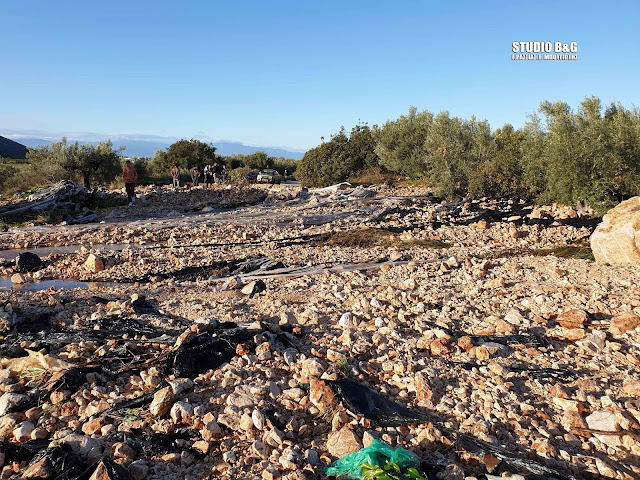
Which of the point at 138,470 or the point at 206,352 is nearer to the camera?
the point at 138,470

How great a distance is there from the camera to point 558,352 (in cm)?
450

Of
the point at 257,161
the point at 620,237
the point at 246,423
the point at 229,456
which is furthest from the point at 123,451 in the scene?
the point at 257,161

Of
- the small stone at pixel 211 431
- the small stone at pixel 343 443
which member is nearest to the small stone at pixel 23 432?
the small stone at pixel 211 431

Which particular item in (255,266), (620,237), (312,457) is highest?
(620,237)

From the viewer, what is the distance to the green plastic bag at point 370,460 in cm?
278

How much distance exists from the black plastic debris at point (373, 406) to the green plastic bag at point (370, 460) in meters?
0.44

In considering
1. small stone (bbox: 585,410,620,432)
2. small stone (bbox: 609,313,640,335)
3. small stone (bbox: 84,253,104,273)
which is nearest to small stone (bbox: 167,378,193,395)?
small stone (bbox: 585,410,620,432)

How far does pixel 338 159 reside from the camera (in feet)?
88.5

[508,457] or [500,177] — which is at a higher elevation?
[500,177]

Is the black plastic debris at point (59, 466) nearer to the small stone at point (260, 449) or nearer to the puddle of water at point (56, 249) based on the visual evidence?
the small stone at point (260, 449)

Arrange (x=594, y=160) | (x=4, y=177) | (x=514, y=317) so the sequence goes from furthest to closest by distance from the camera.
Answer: (x=4, y=177) < (x=594, y=160) < (x=514, y=317)

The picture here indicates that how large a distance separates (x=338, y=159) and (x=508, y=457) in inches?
979

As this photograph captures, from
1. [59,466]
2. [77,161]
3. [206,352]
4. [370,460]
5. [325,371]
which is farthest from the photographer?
[77,161]

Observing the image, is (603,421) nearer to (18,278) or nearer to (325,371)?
(325,371)
